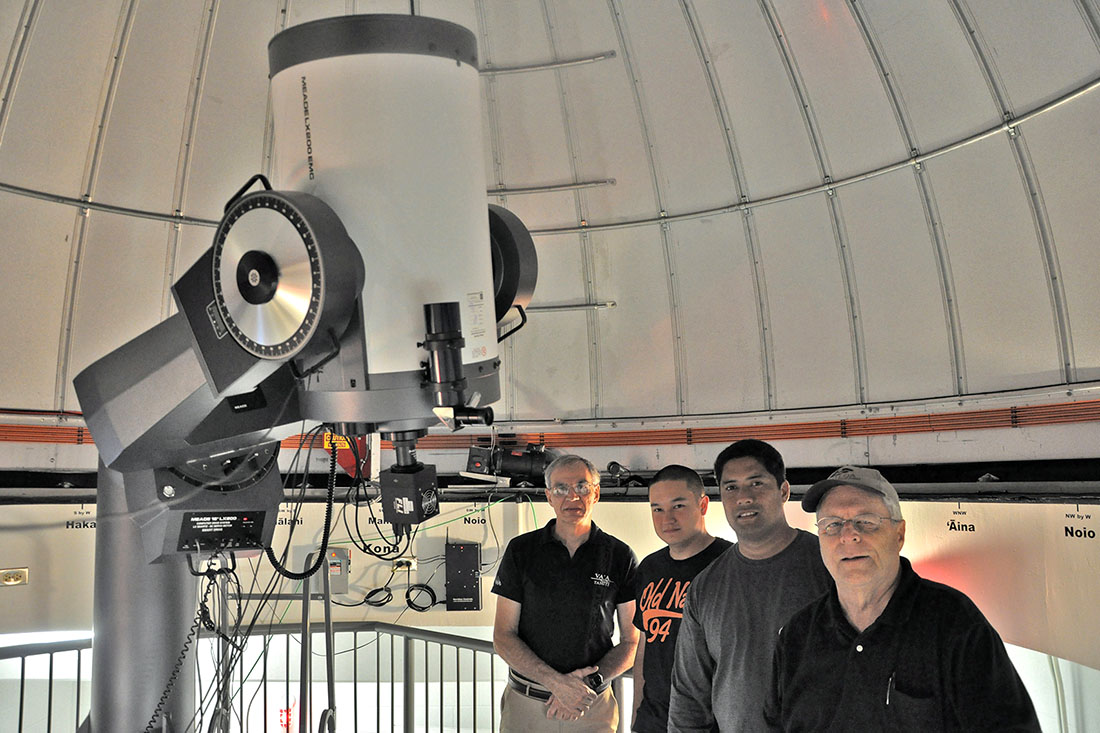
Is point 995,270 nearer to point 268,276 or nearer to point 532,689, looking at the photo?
point 532,689

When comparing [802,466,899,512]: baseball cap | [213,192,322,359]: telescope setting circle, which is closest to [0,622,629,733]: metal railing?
[802,466,899,512]: baseball cap

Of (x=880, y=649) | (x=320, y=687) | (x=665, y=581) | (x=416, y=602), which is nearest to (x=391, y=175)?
(x=880, y=649)

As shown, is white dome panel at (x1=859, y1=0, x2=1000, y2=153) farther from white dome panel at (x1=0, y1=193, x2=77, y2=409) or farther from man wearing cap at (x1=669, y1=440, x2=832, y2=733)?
white dome panel at (x1=0, y1=193, x2=77, y2=409)

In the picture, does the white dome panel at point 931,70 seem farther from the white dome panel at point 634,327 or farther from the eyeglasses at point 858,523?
the eyeglasses at point 858,523

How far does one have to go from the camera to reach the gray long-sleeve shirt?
8.96ft

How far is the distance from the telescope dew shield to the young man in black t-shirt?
166cm

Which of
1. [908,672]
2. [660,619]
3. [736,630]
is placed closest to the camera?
[908,672]

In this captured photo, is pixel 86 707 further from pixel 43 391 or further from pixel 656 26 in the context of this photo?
pixel 656 26

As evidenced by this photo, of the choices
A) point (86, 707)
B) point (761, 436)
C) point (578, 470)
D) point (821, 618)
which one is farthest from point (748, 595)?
point (86, 707)

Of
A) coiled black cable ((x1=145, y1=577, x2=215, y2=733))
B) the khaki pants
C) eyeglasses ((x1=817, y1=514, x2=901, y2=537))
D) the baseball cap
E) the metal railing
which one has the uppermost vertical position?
the baseball cap

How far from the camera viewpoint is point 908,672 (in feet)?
6.74

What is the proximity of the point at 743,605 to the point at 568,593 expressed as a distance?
126 cm

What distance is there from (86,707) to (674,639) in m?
5.09

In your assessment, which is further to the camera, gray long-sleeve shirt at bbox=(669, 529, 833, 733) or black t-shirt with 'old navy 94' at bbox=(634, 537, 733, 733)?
black t-shirt with 'old navy 94' at bbox=(634, 537, 733, 733)
